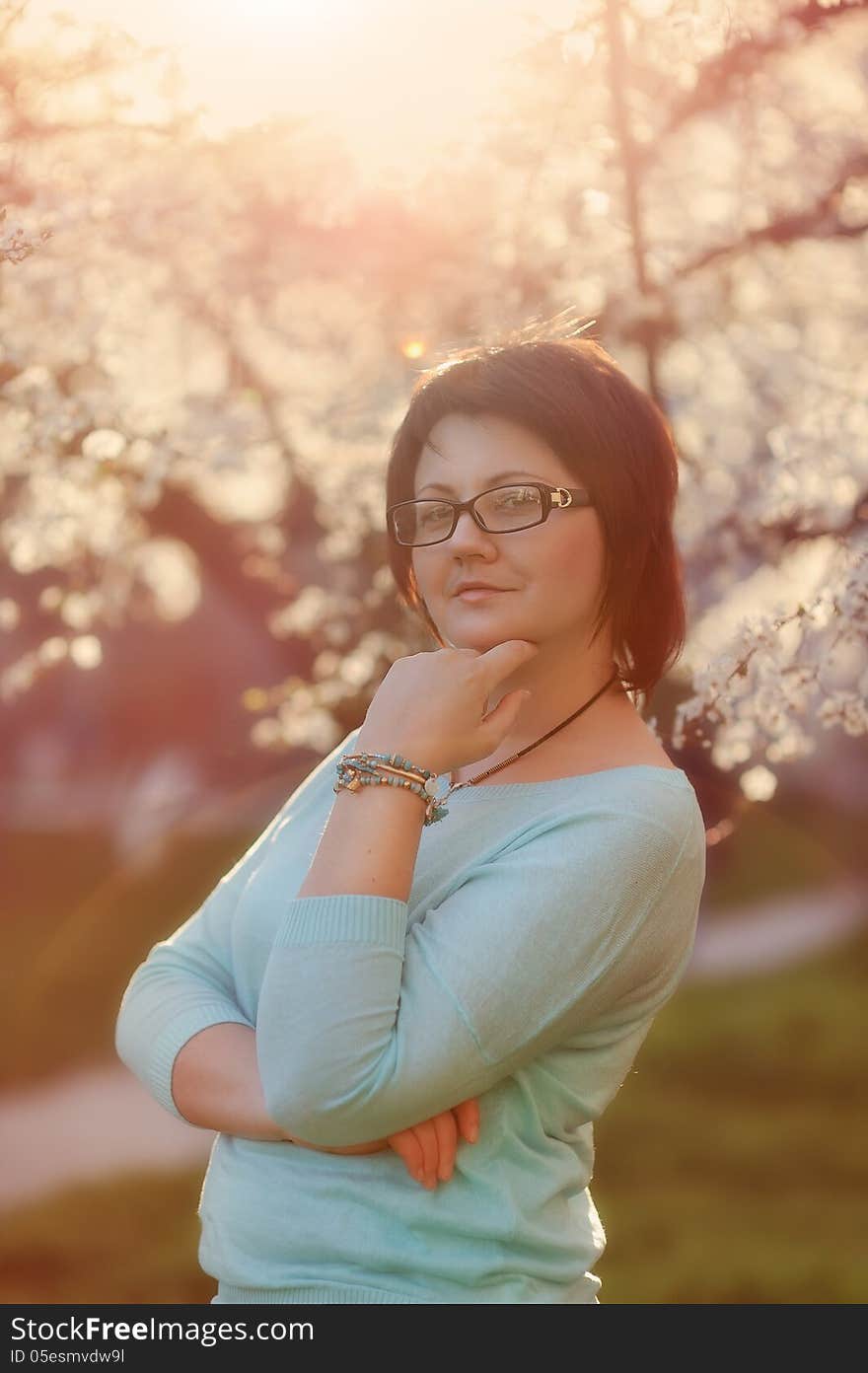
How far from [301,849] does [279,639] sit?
3704 mm

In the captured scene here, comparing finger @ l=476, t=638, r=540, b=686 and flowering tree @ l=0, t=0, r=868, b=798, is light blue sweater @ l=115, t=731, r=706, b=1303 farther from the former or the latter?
flowering tree @ l=0, t=0, r=868, b=798

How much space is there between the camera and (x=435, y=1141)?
5.12ft

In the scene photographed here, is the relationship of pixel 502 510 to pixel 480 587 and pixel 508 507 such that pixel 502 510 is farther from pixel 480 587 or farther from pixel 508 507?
pixel 480 587

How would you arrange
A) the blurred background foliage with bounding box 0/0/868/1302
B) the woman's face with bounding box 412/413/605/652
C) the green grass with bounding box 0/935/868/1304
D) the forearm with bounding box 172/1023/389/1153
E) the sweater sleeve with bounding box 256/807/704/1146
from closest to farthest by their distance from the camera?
1. the sweater sleeve with bounding box 256/807/704/1146
2. the forearm with bounding box 172/1023/389/1153
3. the woman's face with bounding box 412/413/605/652
4. the blurred background foliage with bounding box 0/0/868/1302
5. the green grass with bounding box 0/935/868/1304

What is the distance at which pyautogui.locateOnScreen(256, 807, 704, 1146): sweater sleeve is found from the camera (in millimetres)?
1438

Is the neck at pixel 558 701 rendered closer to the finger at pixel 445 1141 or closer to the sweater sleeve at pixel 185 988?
the sweater sleeve at pixel 185 988

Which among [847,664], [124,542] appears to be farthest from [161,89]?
[847,664]

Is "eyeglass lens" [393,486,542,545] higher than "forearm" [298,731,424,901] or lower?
higher

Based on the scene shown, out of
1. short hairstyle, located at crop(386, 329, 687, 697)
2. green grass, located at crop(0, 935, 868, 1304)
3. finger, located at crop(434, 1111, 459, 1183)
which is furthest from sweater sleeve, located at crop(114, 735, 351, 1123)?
green grass, located at crop(0, 935, 868, 1304)

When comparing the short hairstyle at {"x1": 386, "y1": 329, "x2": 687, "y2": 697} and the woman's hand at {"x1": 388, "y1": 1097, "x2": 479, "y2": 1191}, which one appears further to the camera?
the short hairstyle at {"x1": 386, "y1": 329, "x2": 687, "y2": 697}

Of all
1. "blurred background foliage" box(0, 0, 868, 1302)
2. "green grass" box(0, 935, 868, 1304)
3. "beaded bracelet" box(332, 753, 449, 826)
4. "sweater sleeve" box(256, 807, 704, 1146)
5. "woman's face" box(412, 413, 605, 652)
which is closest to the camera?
"sweater sleeve" box(256, 807, 704, 1146)

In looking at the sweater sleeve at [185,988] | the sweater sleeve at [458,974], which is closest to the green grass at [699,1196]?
the sweater sleeve at [185,988]

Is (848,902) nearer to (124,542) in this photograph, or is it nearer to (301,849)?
(124,542)

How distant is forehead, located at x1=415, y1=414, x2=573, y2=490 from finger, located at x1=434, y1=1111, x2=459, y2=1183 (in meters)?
0.86
